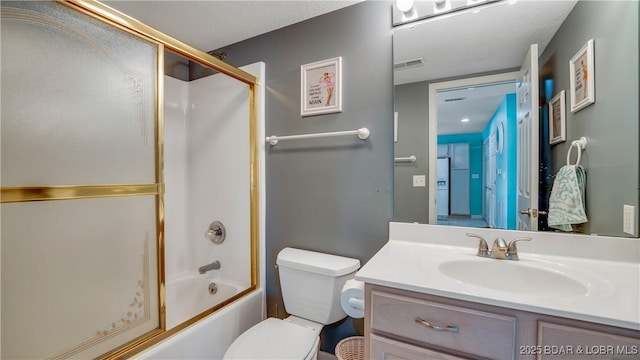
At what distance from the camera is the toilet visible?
119 cm

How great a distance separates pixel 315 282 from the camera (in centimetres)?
143

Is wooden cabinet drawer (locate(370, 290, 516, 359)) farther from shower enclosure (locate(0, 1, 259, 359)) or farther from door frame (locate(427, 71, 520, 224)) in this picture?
shower enclosure (locate(0, 1, 259, 359))

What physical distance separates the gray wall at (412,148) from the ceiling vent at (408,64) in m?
0.10

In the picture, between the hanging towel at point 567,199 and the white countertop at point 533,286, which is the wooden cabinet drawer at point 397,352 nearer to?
the white countertop at point 533,286

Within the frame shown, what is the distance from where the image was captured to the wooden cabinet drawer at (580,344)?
0.65 m

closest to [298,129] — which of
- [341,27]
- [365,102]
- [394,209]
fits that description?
[365,102]

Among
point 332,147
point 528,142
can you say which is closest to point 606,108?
point 528,142

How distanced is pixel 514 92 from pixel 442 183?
1.67 ft

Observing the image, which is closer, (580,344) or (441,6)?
(580,344)

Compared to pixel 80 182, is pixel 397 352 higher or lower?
lower

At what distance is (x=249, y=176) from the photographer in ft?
5.94

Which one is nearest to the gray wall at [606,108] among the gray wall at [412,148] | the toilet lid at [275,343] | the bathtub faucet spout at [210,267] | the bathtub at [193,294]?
the gray wall at [412,148]

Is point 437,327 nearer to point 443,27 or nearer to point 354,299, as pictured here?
point 354,299

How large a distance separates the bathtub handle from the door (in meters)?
1.81
